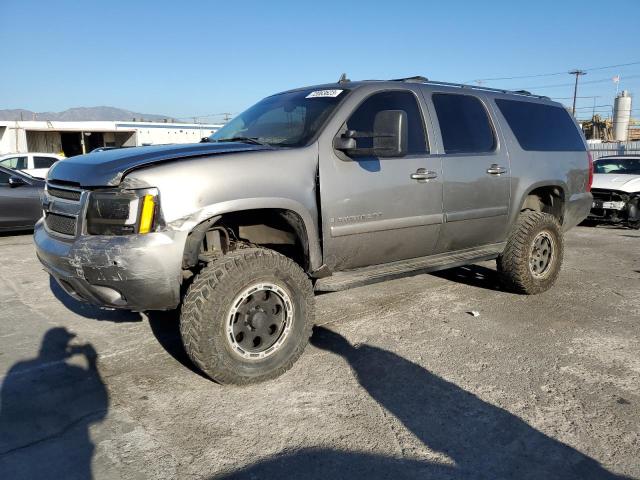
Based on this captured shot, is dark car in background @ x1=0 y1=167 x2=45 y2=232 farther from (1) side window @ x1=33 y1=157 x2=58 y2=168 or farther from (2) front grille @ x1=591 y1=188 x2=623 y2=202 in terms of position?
(2) front grille @ x1=591 y1=188 x2=623 y2=202

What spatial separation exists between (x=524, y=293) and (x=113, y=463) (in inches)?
172

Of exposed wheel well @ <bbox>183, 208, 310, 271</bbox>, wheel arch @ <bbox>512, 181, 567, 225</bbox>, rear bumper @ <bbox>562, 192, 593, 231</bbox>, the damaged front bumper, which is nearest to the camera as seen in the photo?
exposed wheel well @ <bbox>183, 208, 310, 271</bbox>

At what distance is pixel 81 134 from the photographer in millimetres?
36906

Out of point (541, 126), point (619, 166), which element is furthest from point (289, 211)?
point (619, 166)

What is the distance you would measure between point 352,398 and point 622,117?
6302cm

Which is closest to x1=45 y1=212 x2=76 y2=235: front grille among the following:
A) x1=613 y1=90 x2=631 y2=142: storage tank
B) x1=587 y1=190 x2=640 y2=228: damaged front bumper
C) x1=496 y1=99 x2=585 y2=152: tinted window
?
x1=496 y1=99 x2=585 y2=152: tinted window

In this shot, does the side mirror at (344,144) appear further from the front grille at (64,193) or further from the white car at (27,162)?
the white car at (27,162)

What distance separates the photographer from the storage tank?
55.4 metres

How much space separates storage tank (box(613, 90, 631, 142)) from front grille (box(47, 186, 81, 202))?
62326 mm

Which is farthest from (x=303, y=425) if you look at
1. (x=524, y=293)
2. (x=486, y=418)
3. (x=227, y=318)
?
(x=524, y=293)

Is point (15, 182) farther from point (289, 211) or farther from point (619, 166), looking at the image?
point (619, 166)

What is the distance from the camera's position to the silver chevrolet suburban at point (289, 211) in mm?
3090

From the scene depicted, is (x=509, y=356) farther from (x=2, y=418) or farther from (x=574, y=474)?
(x=2, y=418)

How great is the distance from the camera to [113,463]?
2580 millimetres
